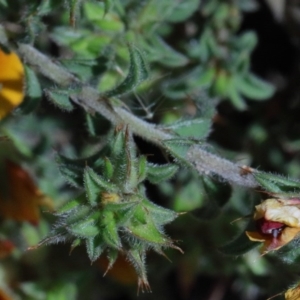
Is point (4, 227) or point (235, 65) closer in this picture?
point (4, 227)

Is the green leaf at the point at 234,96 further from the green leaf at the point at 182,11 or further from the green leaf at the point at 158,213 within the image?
the green leaf at the point at 158,213

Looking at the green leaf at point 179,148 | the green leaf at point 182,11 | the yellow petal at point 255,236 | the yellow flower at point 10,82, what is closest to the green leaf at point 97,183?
the green leaf at point 179,148

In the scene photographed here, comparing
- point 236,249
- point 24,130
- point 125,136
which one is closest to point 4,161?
point 24,130

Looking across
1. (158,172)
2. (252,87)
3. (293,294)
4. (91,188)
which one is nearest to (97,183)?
(91,188)

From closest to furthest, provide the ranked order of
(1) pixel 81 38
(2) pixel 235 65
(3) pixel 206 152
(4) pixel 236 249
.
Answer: (4) pixel 236 249, (3) pixel 206 152, (1) pixel 81 38, (2) pixel 235 65

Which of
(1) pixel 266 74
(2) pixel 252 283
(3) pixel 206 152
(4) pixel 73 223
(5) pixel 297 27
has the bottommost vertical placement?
(2) pixel 252 283

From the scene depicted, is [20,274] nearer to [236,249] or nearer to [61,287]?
[61,287]

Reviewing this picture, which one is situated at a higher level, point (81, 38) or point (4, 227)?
point (81, 38)
